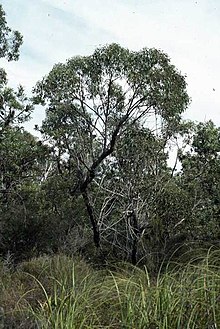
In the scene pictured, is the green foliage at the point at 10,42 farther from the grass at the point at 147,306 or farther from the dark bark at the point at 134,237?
the grass at the point at 147,306

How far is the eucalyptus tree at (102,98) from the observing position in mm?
11930

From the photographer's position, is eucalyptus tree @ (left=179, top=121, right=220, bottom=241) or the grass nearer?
the grass

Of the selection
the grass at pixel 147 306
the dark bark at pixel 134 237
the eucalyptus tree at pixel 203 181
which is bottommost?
the grass at pixel 147 306

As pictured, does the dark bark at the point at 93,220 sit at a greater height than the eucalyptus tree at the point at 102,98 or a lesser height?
lesser

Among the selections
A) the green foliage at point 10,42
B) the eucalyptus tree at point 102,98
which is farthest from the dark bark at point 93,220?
the green foliage at point 10,42

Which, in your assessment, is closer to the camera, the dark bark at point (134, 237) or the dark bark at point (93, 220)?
the dark bark at point (134, 237)

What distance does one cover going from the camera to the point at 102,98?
12.5 meters

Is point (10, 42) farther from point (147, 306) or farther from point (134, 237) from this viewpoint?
point (147, 306)

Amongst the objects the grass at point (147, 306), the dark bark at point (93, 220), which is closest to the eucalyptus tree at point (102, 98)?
the dark bark at point (93, 220)

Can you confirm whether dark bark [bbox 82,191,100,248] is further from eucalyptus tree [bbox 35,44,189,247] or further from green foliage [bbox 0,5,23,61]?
green foliage [bbox 0,5,23,61]

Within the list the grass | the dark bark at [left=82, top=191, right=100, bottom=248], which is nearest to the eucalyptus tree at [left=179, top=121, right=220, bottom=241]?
the dark bark at [left=82, top=191, right=100, bottom=248]

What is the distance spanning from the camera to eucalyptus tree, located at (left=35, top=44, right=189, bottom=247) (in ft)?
39.1

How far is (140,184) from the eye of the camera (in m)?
13.1

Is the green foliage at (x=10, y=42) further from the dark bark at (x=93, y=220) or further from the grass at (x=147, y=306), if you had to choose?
the grass at (x=147, y=306)
